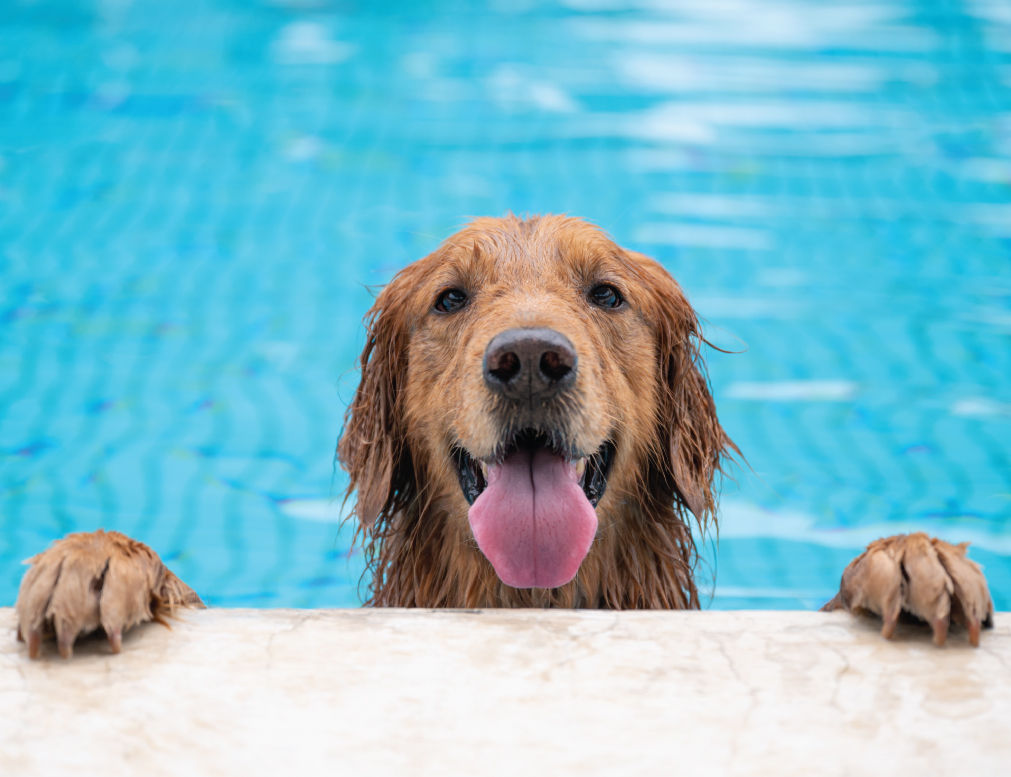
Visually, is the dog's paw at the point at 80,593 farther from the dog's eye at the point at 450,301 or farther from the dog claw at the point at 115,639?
the dog's eye at the point at 450,301

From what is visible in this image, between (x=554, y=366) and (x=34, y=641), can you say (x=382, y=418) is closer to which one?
(x=554, y=366)

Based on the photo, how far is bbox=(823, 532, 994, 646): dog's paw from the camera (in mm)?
2424

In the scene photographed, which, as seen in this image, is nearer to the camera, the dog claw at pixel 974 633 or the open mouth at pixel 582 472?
the dog claw at pixel 974 633

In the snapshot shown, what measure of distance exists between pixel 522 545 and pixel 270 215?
5.87 m

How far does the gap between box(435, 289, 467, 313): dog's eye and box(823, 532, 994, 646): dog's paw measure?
1.69 meters

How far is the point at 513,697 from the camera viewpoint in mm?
2277

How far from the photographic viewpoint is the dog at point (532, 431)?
324cm

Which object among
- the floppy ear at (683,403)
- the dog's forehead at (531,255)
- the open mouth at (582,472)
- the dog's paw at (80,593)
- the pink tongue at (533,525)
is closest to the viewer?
the dog's paw at (80,593)

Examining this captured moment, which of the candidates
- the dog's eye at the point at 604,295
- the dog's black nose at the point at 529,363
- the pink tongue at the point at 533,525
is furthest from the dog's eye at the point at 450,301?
the pink tongue at the point at 533,525

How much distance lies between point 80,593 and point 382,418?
5.51 feet

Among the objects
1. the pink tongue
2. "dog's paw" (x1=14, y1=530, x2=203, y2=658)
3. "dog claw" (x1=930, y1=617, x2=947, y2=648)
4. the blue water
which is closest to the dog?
the pink tongue

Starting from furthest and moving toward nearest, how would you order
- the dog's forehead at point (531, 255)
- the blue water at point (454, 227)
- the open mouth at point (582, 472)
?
the blue water at point (454, 227) < the dog's forehead at point (531, 255) < the open mouth at point (582, 472)

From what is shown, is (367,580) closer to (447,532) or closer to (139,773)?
(447,532)

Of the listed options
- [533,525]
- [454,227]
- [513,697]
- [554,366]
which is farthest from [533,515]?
[454,227]
